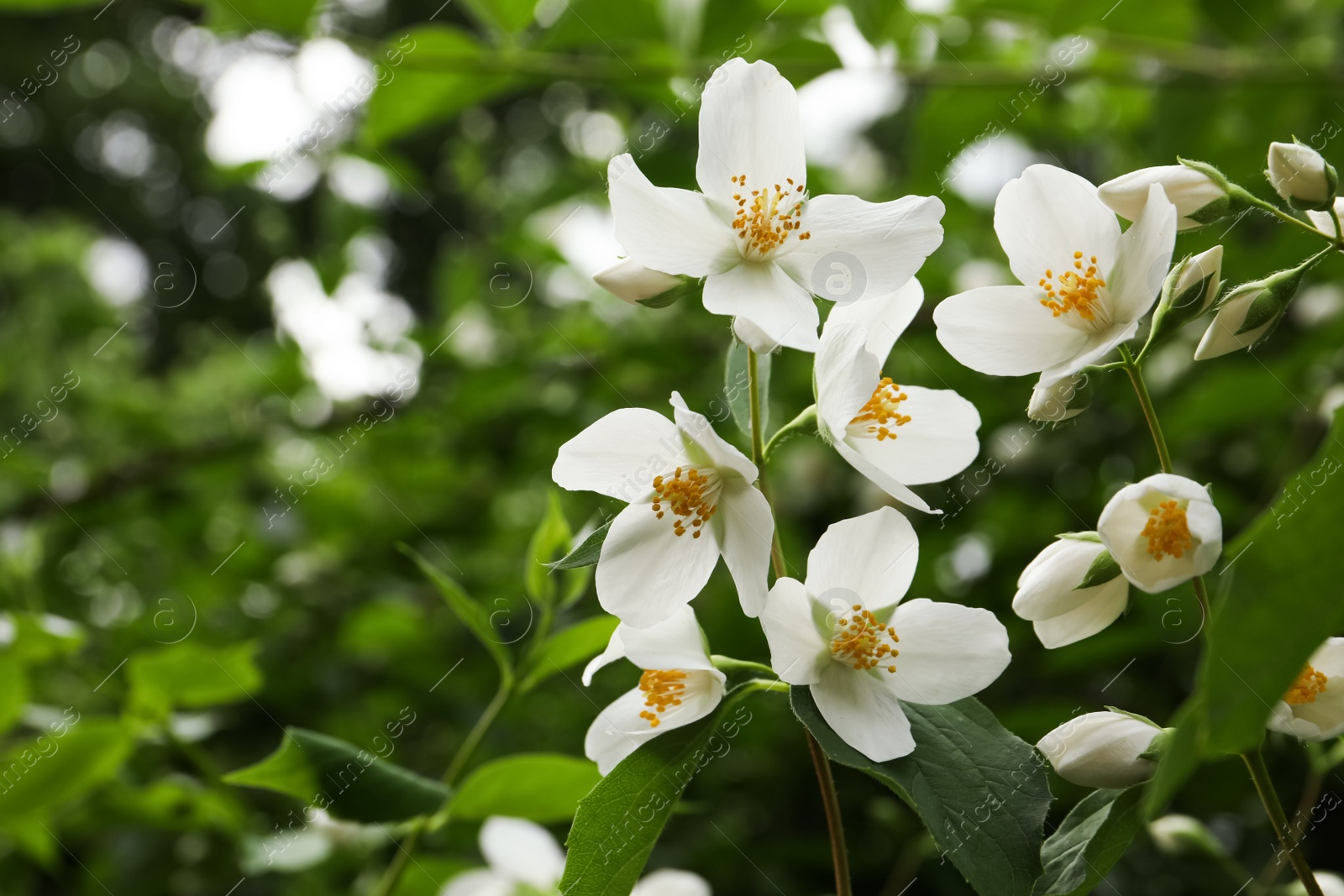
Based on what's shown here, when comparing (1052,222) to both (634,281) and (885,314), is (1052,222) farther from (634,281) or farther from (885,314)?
(634,281)

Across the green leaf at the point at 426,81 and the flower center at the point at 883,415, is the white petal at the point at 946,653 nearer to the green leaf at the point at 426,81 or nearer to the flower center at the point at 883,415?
the flower center at the point at 883,415

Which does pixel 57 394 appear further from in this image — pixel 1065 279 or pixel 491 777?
pixel 1065 279

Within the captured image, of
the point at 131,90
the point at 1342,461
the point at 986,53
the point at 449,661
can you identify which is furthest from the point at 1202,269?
the point at 131,90

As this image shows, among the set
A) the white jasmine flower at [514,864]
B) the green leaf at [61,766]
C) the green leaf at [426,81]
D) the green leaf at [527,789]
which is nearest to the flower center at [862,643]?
the green leaf at [527,789]

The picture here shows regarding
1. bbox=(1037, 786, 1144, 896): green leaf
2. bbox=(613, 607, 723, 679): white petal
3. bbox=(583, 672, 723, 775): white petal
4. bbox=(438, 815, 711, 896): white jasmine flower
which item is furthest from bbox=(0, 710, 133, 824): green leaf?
bbox=(1037, 786, 1144, 896): green leaf

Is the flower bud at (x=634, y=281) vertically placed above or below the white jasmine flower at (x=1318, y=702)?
above

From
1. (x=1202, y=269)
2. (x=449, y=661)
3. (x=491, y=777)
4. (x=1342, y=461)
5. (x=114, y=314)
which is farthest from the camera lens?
(x=114, y=314)
